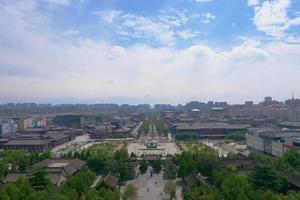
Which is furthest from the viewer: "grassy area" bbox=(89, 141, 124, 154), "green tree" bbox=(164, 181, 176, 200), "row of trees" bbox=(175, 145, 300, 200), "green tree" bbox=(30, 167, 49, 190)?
"grassy area" bbox=(89, 141, 124, 154)

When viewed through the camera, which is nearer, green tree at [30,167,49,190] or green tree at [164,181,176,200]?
green tree at [30,167,49,190]

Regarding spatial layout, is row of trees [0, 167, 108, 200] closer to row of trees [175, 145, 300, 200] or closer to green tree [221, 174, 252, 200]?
row of trees [175, 145, 300, 200]

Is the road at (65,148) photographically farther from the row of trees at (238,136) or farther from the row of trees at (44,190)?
the row of trees at (238,136)

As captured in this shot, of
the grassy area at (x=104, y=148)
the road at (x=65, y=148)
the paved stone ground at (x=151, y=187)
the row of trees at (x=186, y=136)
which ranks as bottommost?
the paved stone ground at (x=151, y=187)

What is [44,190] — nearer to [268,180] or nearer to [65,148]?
[268,180]

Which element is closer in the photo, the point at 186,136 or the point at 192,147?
the point at 192,147

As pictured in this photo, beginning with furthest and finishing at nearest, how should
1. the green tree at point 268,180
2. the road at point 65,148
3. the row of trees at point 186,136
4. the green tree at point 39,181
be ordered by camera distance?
the row of trees at point 186,136 < the road at point 65,148 < the green tree at point 268,180 < the green tree at point 39,181

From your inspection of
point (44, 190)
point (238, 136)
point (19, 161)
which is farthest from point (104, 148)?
point (44, 190)

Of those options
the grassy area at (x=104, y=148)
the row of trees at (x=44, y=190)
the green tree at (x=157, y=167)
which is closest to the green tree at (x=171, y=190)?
the row of trees at (x=44, y=190)

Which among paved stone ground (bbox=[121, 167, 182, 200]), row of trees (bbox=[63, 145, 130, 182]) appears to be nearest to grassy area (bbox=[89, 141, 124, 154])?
row of trees (bbox=[63, 145, 130, 182])
